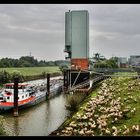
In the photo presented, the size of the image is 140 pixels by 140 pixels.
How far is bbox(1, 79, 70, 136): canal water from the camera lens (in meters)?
14.2

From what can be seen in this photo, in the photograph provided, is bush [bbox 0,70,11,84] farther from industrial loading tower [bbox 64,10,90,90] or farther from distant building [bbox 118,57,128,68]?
distant building [bbox 118,57,128,68]

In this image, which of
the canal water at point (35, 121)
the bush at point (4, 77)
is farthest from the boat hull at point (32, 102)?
the bush at point (4, 77)

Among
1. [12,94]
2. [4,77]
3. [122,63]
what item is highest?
[122,63]

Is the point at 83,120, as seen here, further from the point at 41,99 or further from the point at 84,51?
the point at 84,51

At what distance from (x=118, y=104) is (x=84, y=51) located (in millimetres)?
25081

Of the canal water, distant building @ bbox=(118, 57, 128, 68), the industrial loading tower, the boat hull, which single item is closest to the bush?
the industrial loading tower

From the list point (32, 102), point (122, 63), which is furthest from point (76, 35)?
point (122, 63)

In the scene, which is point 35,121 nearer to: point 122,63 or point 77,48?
point 77,48

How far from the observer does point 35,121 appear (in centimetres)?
1689

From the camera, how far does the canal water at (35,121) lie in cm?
1420

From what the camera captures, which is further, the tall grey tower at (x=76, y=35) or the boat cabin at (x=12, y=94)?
the tall grey tower at (x=76, y=35)

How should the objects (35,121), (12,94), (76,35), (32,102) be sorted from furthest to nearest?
(76,35) < (32,102) < (12,94) < (35,121)

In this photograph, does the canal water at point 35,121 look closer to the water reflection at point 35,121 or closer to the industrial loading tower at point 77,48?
the water reflection at point 35,121
